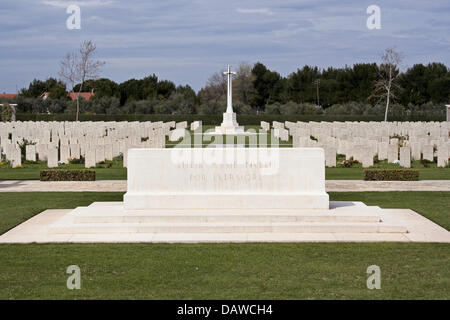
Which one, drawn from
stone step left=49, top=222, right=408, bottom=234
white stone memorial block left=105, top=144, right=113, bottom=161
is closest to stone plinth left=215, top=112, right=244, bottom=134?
white stone memorial block left=105, top=144, right=113, bottom=161

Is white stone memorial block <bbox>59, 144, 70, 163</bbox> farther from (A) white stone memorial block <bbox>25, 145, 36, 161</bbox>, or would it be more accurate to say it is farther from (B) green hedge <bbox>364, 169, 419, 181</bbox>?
(B) green hedge <bbox>364, 169, 419, 181</bbox>

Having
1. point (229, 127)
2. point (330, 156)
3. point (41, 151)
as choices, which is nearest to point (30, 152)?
point (41, 151)

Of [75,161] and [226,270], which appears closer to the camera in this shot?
[226,270]

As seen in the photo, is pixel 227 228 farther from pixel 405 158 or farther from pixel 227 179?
pixel 405 158

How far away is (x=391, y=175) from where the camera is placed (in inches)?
646

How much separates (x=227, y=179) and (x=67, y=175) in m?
7.58

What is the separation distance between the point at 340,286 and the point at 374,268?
0.86m

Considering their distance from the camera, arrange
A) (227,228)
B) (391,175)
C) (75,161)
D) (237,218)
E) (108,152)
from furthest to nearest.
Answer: (108,152), (75,161), (391,175), (237,218), (227,228)

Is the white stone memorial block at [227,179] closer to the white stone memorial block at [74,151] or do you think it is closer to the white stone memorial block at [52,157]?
the white stone memorial block at [52,157]

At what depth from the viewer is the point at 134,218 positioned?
990 cm

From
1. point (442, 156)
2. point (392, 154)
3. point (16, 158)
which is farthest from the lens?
point (392, 154)

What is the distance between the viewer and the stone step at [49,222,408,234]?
379 inches
